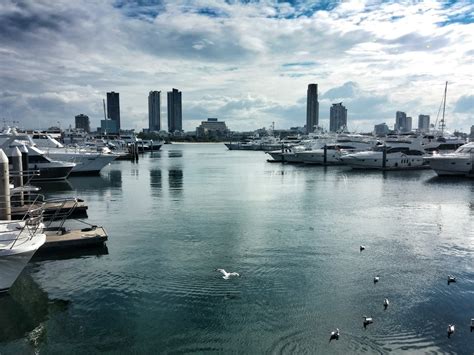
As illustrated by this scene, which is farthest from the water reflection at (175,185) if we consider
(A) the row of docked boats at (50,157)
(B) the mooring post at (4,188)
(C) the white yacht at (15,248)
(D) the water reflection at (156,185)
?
(C) the white yacht at (15,248)

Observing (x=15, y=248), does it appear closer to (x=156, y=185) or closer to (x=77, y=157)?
(x=156, y=185)

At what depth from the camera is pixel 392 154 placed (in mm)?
74812

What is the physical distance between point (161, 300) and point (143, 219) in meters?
14.9

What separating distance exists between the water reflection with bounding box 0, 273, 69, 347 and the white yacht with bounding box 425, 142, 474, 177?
5778 cm

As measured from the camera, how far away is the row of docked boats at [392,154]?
200 feet

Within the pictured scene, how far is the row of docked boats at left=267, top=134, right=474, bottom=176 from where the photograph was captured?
200 ft

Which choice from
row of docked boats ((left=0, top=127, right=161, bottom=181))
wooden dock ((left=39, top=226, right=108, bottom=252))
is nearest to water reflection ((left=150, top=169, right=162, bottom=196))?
row of docked boats ((left=0, top=127, right=161, bottom=181))

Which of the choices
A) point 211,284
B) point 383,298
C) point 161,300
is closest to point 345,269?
point 383,298

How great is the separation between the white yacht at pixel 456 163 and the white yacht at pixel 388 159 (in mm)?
11738

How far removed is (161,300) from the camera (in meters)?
15.4

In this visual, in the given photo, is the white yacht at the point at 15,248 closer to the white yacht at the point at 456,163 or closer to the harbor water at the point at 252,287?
the harbor water at the point at 252,287

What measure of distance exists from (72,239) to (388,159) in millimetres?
63167

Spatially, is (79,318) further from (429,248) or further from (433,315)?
(429,248)

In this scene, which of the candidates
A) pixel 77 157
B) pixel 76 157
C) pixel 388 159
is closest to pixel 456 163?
pixel 388 159
